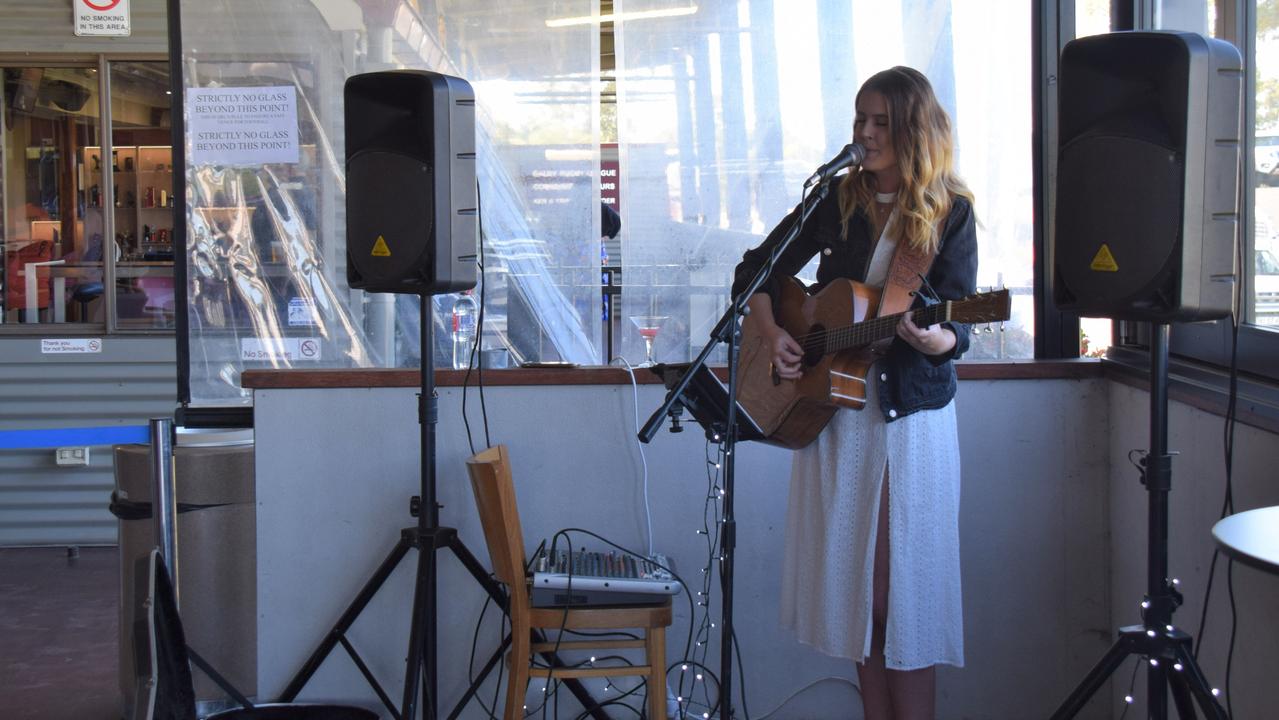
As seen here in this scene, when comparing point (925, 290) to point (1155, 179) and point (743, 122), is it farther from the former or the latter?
point (743, 122)

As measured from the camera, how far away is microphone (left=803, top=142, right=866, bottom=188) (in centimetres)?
218

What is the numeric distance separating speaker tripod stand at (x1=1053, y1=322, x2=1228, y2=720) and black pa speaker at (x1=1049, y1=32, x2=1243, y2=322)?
10 centimetres

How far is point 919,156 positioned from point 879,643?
1.00 meters

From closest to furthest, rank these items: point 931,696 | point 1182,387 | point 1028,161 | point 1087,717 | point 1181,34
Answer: point 1181,34 → point 931,696 → point 1182,387 → point 1087,717 → point 1028,161

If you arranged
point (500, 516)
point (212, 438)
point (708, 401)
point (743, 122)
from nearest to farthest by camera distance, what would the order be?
point (708, 401) < point (500, 516) < point (212, 438) < point (743, 122)

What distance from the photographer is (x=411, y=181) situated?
2.72 meters

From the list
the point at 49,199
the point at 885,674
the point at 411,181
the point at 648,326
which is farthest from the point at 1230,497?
the point at 49,199

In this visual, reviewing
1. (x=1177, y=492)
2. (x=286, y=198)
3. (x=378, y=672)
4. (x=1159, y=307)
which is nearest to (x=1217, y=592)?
(x=1177, y=492)

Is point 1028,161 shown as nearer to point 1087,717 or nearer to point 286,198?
point 1087,717

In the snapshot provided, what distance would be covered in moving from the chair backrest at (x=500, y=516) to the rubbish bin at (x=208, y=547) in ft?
3.04

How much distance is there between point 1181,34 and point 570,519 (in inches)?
76.4

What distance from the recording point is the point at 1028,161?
3.39 m

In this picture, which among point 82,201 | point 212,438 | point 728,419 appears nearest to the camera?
point 728,419

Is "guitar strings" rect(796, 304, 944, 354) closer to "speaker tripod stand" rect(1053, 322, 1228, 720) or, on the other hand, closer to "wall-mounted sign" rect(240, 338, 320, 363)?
"speaker tripod stand" rect(1053, 322, 1228, 720)
